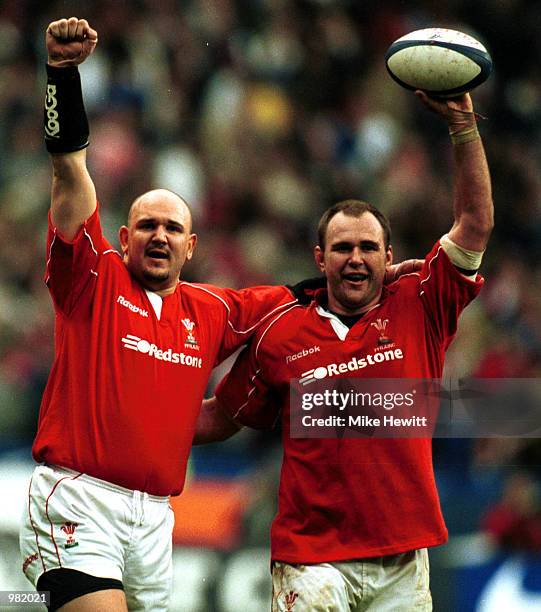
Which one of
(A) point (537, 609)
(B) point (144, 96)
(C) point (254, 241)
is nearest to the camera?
(A) point (537, 609)

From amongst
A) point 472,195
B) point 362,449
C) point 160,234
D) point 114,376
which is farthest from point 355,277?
point 114,376

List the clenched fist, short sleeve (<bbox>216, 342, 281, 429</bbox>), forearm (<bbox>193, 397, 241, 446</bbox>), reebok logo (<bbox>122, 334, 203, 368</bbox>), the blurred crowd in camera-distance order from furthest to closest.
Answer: the blurred crowd → forearm (<bbox>193, 397, 241, 446</bbox>) → short sleeve (<bbox>216, 342, 281, 429</bbox>) → reebok logo (<bbox>122, 334, 203, 368</bbox>) → the clenched fist

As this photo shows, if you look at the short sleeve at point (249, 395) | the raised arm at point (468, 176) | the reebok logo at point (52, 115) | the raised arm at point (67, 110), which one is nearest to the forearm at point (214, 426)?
the short sleeve at point (249, 395)

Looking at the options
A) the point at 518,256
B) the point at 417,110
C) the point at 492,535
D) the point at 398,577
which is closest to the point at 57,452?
the point at 398,577

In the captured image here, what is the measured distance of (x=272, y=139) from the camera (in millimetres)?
10266

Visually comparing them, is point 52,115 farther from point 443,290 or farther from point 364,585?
point 364,585

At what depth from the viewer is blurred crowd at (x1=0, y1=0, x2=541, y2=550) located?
920 centimetres

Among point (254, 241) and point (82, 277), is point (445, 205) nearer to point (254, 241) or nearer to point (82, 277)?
point (254, 241)

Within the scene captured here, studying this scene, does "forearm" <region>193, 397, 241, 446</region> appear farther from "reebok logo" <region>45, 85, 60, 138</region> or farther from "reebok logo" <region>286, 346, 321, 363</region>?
"reebok logo" <region>45, 85, 60, 138</region>

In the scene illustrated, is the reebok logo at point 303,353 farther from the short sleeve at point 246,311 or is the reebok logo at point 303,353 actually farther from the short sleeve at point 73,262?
the short sleeve at point 73,262

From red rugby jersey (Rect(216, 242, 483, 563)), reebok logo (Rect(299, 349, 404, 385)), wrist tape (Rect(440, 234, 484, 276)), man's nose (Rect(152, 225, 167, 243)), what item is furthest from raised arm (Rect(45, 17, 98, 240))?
wrist tape (Rect(440, 234, 484, 276))

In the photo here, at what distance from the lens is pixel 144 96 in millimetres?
10172

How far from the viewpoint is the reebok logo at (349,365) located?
4.77 metres

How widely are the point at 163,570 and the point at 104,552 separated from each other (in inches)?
14.4
